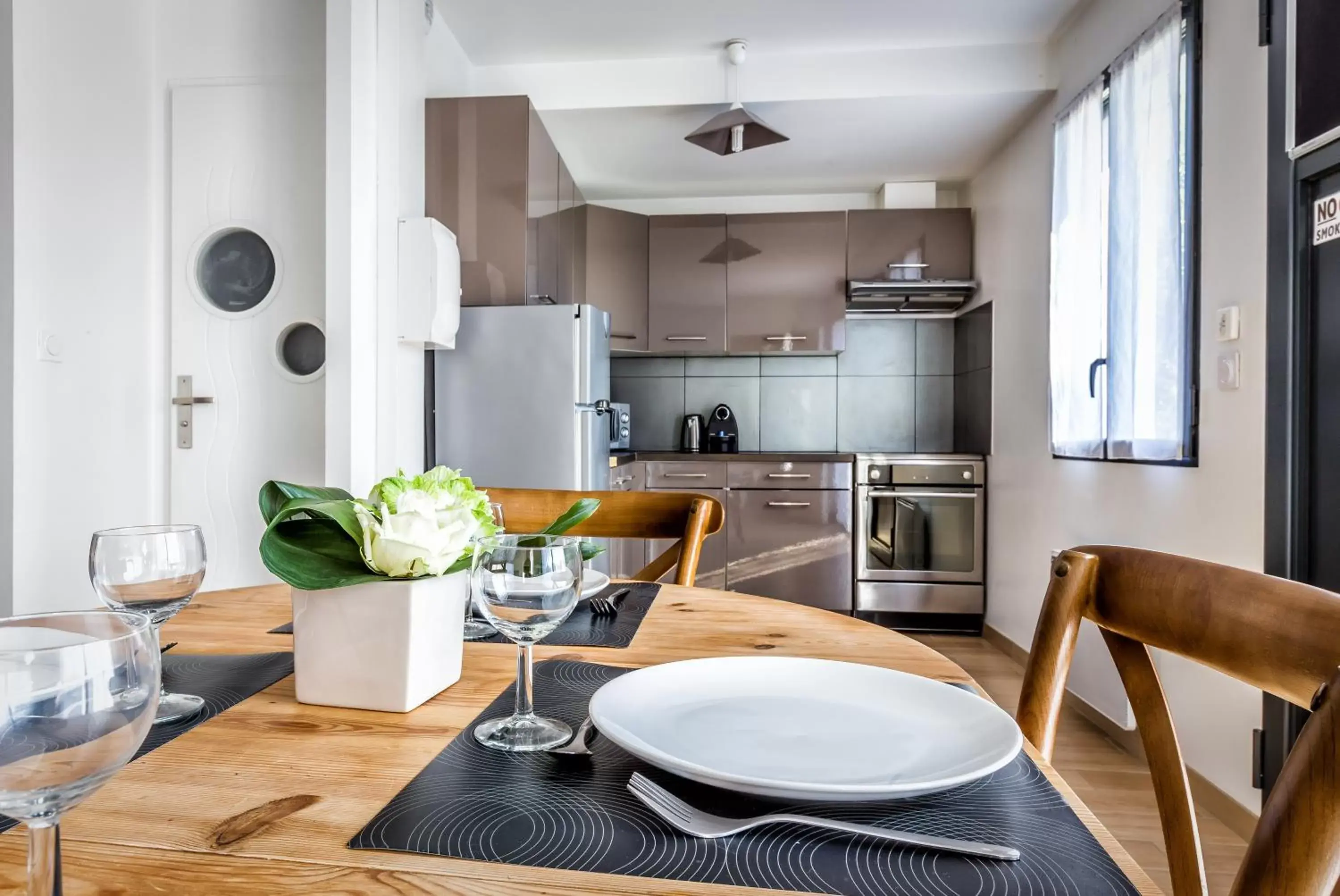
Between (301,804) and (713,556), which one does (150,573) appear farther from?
(713,556)

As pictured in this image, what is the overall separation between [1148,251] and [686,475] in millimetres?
2304

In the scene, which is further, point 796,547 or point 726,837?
point 796,547

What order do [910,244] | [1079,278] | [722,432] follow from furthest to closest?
[722,432], [910,244], [1079,278]

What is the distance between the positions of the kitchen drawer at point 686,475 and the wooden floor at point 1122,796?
1.54 m

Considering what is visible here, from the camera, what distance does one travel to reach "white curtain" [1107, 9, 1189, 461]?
6.73 ft

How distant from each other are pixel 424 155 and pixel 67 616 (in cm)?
275

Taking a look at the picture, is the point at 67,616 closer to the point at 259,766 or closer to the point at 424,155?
the point at 259,766

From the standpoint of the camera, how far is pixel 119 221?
2.37 m

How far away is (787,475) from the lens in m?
3.88

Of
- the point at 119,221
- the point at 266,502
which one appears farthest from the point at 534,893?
the point at 119,221

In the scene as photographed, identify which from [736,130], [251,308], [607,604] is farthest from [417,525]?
[736,130]

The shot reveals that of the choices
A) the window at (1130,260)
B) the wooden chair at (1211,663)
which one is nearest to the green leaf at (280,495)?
the wooden chair at (1211,663)

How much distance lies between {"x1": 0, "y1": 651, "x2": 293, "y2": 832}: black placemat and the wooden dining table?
0.05ft

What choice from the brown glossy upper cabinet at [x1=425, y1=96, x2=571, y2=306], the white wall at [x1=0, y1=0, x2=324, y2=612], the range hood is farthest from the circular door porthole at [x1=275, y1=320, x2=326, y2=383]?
the range hood
